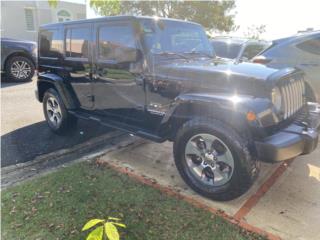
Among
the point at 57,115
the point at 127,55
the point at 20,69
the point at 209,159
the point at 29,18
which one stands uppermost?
the point at 29,18

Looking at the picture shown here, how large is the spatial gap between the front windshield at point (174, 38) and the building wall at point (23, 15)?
18.2m

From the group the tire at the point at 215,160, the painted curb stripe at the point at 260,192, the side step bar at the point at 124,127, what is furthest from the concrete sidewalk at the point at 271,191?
the side step bar at the point at 124,127

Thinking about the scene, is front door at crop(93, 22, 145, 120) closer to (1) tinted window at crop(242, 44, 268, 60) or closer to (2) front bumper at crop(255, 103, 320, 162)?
(2) front bumper at crop(255, 103, 320, 162)

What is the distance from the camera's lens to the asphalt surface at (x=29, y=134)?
4.35 metres

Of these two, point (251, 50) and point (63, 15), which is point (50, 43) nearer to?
point (251, 50)

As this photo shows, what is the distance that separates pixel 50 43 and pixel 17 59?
5441 millimetres

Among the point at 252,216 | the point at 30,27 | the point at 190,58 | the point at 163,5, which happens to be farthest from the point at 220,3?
the point at 252,216

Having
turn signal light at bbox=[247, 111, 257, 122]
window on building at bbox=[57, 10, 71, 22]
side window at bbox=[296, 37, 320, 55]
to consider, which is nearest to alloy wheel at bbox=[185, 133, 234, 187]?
turn signal light at bbox=[247, 111, 257, 122]

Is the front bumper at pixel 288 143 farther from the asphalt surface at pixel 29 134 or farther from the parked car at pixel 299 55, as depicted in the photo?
the asphalt surface at pixel 29 134

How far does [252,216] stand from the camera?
2826 mm

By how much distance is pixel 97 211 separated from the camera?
9.41ft

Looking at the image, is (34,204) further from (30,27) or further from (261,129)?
(30,27)

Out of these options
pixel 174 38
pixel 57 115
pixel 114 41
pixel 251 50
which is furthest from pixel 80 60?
pixel 251 50

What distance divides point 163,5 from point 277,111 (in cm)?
2420
